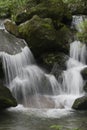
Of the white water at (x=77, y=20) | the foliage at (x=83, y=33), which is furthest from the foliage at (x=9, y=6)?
the foliage at (x=83, y=33)

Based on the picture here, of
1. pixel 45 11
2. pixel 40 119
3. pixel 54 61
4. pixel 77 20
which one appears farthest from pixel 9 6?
pixel 40 119

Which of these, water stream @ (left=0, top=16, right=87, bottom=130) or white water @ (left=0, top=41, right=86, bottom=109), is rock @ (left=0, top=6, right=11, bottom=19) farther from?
white water @ (left=0, top=41, right=86, bottom=109)

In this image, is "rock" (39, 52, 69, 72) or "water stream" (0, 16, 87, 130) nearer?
"water stream" (0, 16, 87, 130)

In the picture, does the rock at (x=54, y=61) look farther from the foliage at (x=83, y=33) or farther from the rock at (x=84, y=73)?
the foliage at (x=83, y=33)

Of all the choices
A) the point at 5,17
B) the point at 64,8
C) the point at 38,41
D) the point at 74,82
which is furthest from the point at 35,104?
the point at 5,17

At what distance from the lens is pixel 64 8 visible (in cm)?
1820

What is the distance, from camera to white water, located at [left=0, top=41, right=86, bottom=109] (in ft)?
43.9

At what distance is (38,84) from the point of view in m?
14.3

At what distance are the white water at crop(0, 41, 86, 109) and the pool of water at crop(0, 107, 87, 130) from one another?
0.80 metres

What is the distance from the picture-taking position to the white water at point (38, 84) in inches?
527

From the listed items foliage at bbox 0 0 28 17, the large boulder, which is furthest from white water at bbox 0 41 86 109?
foliage at bbox 0 0 28 17

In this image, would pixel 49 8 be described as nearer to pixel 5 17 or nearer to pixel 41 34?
pixel 41 34

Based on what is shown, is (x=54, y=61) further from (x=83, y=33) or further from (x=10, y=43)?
(x=83, y=33)

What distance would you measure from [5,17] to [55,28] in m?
6.22
